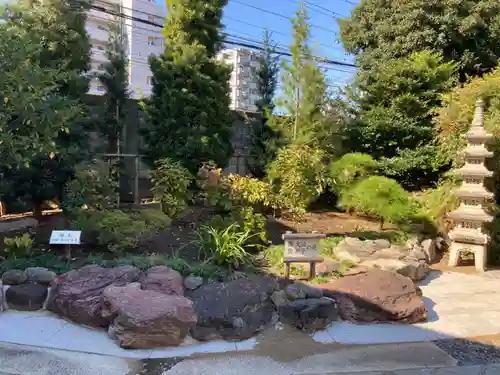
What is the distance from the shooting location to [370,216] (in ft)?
26.0

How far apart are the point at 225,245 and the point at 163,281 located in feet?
3.35

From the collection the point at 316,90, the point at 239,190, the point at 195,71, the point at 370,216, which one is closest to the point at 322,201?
the point at 370,216

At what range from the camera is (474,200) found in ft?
18.9

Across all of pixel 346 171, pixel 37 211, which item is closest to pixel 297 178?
pixel 346 171

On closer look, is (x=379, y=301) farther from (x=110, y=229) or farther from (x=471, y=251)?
(x=110, y=229)

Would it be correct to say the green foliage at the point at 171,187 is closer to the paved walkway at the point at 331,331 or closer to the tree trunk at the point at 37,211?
the tree trunk at the point at 37,211

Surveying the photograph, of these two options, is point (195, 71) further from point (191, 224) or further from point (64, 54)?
point (191, 224)

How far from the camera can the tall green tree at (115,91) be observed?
783 cm

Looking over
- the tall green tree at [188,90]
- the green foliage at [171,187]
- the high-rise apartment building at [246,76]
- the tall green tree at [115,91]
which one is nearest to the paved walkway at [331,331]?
the green foliage at [171,187]

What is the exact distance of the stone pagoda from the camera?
5590 mm

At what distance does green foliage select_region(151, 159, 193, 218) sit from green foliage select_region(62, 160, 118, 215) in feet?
3.21

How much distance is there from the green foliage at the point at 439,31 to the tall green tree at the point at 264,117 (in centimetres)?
218

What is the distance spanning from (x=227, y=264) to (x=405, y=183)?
218 inches

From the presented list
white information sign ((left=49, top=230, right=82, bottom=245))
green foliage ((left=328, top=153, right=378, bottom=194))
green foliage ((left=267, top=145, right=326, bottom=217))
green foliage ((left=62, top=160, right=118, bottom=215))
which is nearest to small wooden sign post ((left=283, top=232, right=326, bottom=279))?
green foliage ((left=267, top=145, right=326, bottom=217))
